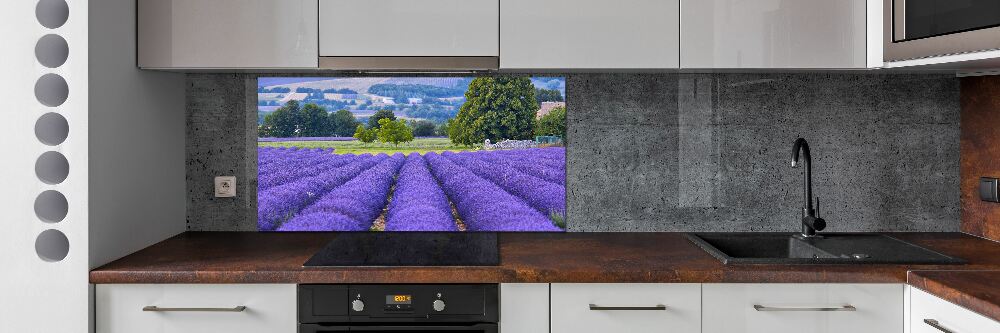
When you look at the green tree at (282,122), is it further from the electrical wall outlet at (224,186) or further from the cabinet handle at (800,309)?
the cabinet handle at (800,309)

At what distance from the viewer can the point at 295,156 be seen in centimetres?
270

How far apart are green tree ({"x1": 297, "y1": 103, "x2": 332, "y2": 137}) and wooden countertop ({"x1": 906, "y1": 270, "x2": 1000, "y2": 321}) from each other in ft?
6.29

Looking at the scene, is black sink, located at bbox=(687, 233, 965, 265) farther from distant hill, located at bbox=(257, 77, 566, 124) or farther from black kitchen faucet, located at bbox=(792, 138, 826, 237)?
distant hill, located at bbox=(257, 77, 566, 124)

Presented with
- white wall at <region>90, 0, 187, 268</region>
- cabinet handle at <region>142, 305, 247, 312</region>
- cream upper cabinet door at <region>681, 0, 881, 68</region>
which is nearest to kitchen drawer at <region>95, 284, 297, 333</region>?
cabinet handle at <region>142, 305, 247, 312</region>

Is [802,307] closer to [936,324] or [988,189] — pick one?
[936,324]

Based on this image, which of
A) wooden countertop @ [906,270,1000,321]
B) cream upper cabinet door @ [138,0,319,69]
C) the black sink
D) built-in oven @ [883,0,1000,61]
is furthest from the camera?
the black sink

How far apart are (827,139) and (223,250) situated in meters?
2.06

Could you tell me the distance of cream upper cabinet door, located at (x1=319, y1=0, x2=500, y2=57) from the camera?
88.4 inches

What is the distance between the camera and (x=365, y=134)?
2707 mm

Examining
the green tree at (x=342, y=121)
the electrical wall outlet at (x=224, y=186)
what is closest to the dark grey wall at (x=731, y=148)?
the electrical wall outlet at (x=224, y=186)

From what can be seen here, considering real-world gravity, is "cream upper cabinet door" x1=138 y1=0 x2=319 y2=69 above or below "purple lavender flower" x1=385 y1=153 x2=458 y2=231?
above

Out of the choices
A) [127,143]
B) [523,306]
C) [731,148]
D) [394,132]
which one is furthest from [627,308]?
[127,143]
